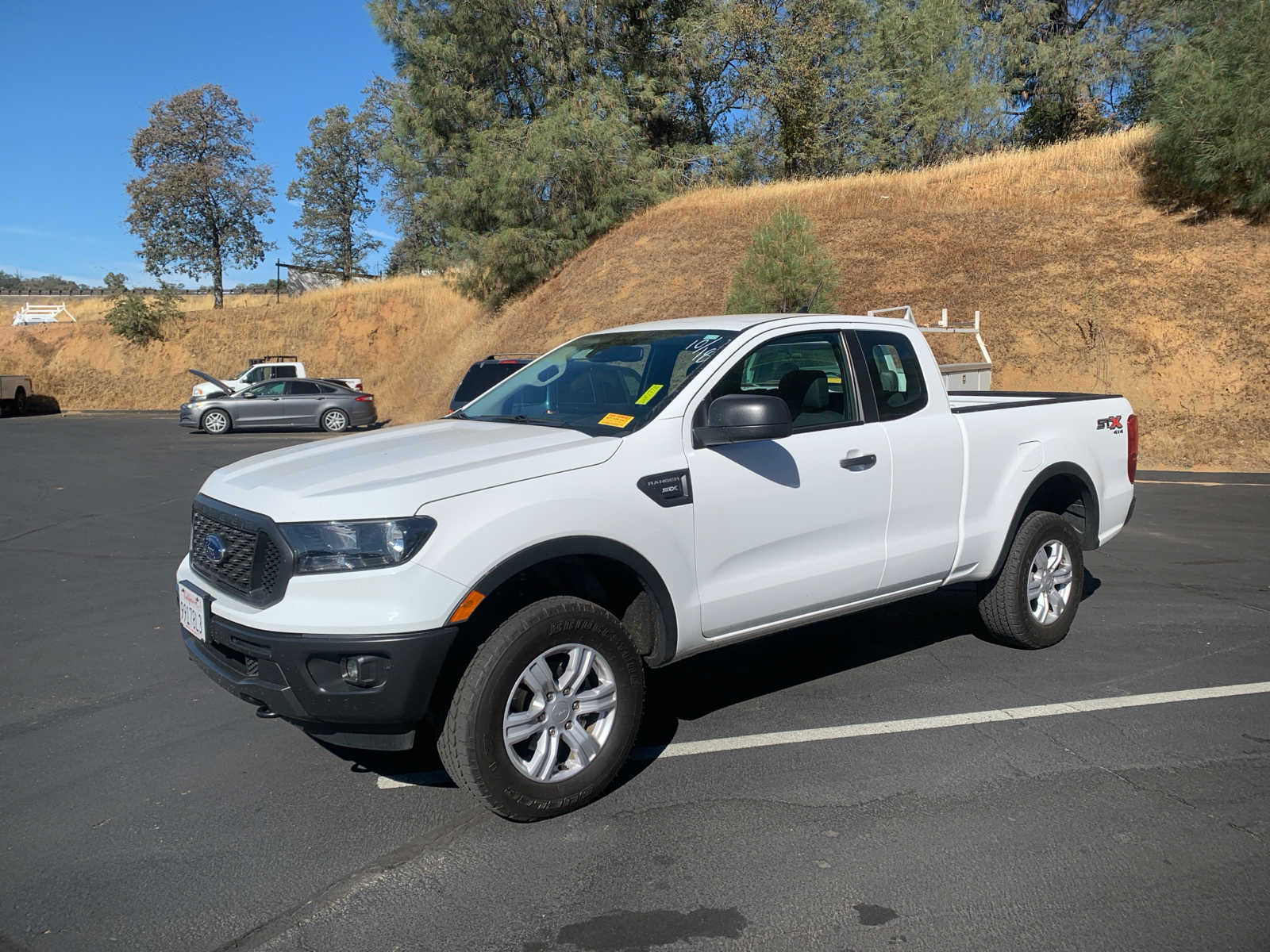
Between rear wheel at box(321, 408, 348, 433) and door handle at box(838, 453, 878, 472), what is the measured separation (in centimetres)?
2303

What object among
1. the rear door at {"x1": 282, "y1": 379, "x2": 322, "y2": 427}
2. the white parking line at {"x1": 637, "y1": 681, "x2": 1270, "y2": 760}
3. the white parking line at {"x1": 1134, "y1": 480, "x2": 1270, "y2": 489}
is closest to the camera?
the white parking line at {"x1": 637, "y1": 681, "x2": 1270, "y2": 760}

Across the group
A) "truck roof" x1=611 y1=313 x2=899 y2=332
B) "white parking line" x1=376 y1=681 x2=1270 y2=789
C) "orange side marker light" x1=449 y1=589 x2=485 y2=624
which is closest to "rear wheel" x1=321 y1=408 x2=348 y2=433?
"truck roof" x1=611 y1=313 x2=899 y2=332

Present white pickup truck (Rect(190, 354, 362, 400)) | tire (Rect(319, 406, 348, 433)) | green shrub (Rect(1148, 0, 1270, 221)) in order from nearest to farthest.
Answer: green shrub (Rect(1148, 0, 1270, 221))
tire (Rect(319, 406, 348, 433))
white pickup truck (Rect(190, 354, 362, 400))

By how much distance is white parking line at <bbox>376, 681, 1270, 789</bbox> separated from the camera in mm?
4316

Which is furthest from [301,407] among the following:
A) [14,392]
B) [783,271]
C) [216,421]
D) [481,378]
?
[14,392]

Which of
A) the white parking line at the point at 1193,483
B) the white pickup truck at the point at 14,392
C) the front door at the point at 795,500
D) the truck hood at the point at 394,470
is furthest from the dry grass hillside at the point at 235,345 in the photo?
the truck hood at the point at 394,470

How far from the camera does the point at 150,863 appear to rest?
3436 mm

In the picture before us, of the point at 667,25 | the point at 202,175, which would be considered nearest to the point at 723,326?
the point at 667,25

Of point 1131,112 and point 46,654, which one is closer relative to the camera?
point 46,654

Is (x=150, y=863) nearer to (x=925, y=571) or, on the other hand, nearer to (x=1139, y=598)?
(x=925, y=571)

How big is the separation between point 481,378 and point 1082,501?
417 inches

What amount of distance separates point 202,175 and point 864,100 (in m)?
28.9

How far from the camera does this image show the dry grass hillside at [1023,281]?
1809 centimetres

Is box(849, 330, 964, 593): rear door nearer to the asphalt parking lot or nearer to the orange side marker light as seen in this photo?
the asphalt parking lot
